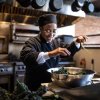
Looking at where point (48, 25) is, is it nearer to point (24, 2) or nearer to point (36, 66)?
point (36, 66)

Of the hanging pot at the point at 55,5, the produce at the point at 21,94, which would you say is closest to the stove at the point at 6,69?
the hanging pot at the point at 55,5

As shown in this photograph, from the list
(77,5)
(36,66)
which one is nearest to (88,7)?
(77,5)

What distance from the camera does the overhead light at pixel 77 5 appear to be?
332cm

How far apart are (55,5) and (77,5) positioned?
15.0 inches

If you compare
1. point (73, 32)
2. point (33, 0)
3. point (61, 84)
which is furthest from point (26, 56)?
point (73, 32)

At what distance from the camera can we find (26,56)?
1.76m

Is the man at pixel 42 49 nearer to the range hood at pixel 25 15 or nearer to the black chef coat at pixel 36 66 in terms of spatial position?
the black chef coat at pixel 36 66

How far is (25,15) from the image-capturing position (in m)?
3.60

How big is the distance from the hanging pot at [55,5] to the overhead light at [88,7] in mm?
441

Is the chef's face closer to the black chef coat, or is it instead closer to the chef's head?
the chef's head

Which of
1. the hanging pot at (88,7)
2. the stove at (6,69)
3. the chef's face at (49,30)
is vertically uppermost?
the hanging pot at (88,7)

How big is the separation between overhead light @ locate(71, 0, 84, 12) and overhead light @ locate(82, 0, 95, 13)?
0.10 m

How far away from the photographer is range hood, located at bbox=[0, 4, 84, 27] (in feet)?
10.8

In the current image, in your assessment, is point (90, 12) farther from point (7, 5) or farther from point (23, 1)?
point (7, 5)
